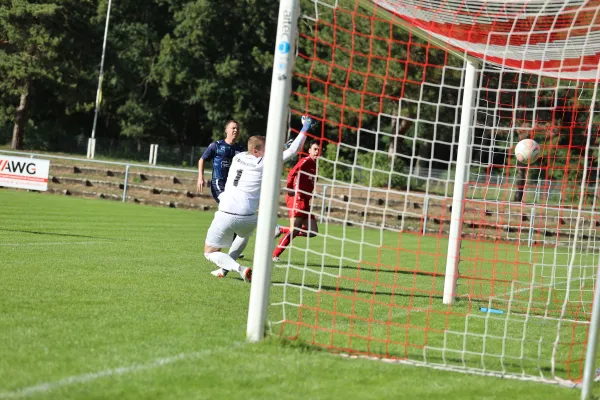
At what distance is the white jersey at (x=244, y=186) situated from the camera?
9984 mm

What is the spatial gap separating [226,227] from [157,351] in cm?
416

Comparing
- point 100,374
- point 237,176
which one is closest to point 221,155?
point 237,176

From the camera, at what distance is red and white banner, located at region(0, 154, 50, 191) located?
16.7 m

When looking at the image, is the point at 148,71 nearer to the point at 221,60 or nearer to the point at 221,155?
the point at 221,60

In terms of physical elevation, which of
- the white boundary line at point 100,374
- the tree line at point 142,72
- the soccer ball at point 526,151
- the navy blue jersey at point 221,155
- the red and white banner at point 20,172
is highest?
the tree line at point 142,72

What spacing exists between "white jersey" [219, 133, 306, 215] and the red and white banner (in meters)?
7.79

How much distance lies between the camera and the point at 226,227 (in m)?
9.98

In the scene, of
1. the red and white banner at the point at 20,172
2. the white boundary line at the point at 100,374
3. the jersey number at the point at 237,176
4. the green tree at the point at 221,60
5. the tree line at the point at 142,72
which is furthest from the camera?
the green tree at the point at 221,60

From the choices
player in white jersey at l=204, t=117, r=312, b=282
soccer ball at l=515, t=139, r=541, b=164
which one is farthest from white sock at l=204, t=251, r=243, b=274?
soccer ball at l=515, t=139, r=541, b=164

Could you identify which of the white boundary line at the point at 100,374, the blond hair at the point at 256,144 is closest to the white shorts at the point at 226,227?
the blond hair at the point at 256,144

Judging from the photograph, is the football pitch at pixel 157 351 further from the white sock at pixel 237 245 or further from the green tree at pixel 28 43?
the green tree at pixel 28 43

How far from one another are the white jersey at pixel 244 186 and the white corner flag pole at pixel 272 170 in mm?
3405

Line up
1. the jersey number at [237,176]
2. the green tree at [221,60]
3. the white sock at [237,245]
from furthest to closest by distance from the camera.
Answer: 1. the green tree at [221,60]
2. the white sock at [237,245]
3. the jersey number at [237,176]

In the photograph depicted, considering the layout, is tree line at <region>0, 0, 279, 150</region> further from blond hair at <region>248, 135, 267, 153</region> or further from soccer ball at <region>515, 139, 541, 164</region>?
blond hair at <region>248, 135, 267, 153</region>
